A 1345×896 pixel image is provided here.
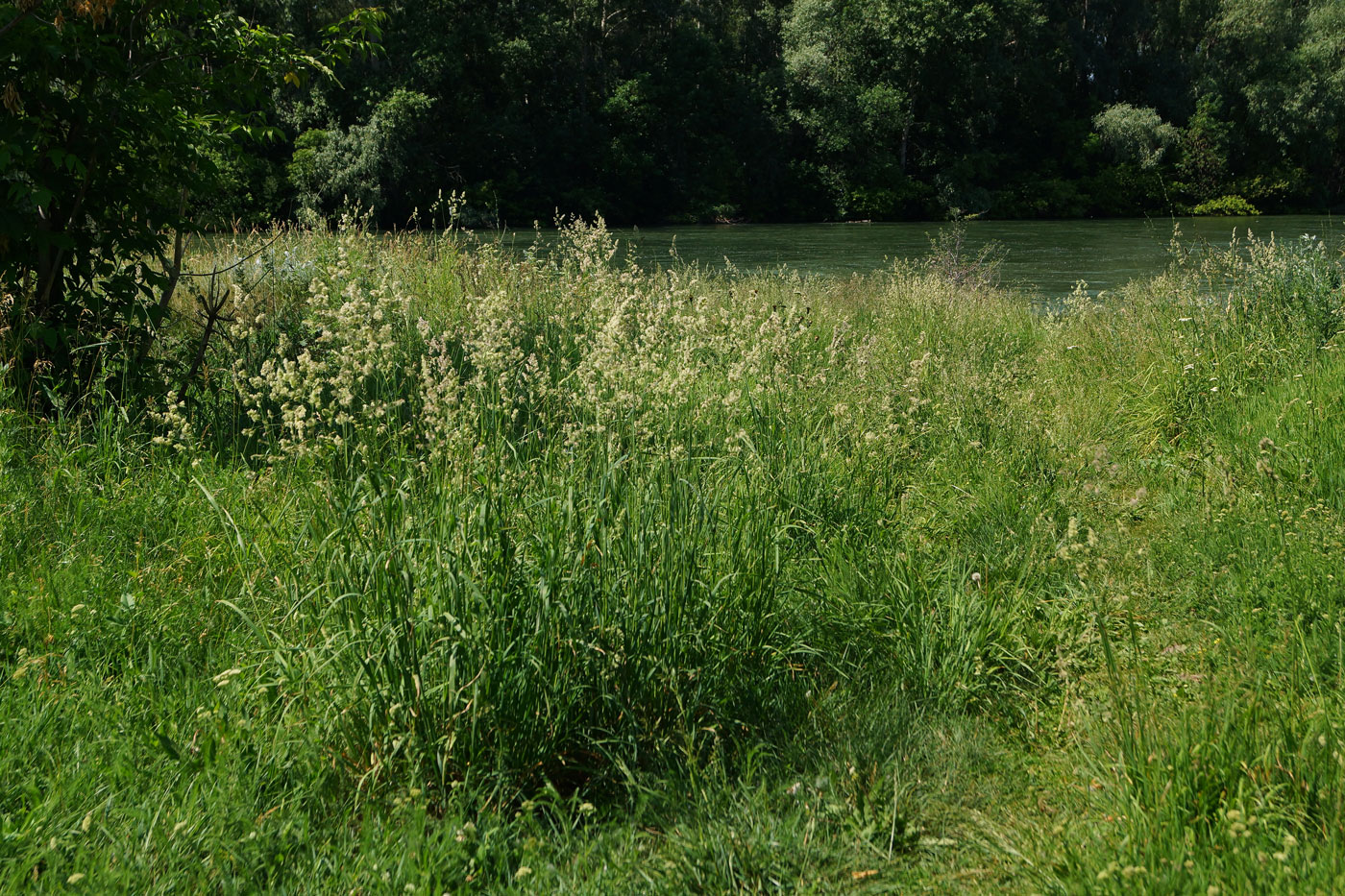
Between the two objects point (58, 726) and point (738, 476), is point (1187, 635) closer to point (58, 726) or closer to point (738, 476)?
point (738, 476)

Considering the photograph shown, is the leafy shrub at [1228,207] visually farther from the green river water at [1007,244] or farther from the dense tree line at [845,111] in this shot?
the green river water at [1007,244]

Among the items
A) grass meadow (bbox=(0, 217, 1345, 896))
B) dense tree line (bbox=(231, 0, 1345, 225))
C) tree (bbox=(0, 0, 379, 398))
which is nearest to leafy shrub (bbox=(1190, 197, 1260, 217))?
dense tree line (bbox=(231, 0, 1345, 225))

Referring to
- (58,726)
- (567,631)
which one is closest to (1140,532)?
(567,631)

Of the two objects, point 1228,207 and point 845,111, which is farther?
point 845,111

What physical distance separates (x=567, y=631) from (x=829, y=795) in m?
0.75

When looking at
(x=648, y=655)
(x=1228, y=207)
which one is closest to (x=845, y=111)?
(x=1228, y=207)

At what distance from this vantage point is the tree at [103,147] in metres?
4.28

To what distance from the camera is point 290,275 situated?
310 inches

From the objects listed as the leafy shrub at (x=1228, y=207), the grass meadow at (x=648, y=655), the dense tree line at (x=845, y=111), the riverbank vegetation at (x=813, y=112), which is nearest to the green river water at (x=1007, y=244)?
the leafy shrub at (x=1228, y=207)

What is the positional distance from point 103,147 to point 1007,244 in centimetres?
2849

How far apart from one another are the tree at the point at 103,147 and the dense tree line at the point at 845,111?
35.2 m

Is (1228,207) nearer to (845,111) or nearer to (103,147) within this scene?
(845,111)

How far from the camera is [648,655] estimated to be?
8.64 feet

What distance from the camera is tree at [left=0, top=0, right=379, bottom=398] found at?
4277mm
